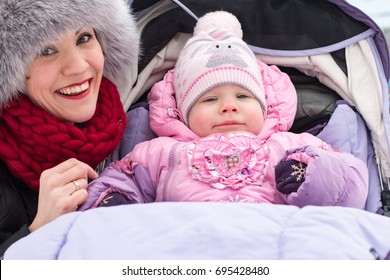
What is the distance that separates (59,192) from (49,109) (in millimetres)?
217

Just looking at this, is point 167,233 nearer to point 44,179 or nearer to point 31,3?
point 44,179

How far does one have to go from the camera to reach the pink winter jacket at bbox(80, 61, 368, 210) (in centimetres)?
130

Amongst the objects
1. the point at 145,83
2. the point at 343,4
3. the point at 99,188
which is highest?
the point at 343,4

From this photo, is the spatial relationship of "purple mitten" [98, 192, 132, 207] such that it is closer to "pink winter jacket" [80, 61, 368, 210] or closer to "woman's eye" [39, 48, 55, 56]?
"pink winter jacket" [80, 61, 368, 210]

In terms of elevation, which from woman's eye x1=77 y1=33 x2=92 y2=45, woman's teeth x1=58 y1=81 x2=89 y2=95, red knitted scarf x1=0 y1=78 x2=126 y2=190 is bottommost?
red knitted scarf x1=0 y1=78 x2=126 y2=190

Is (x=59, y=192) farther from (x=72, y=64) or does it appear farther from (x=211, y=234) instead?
(x=211, y=234)

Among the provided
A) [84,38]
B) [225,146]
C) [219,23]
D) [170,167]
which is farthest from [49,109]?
[219,23]

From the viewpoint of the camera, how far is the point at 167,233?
1038mm

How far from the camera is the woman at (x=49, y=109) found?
1.28 metres

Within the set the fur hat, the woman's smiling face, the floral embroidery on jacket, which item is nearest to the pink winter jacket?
Answer: the floral embroidery on jacket

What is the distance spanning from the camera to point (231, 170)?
1411 millimetres

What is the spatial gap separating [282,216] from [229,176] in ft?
1.11
